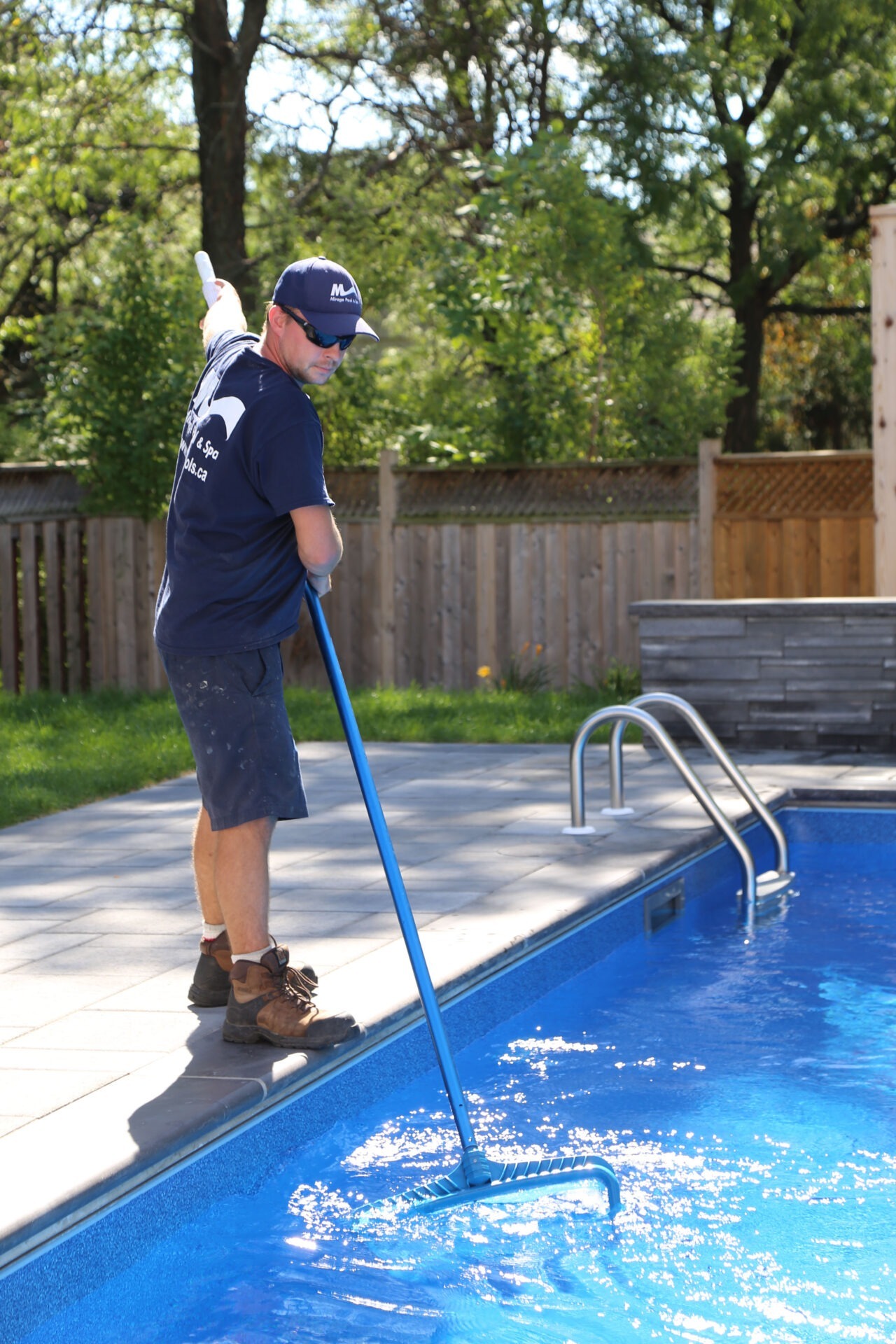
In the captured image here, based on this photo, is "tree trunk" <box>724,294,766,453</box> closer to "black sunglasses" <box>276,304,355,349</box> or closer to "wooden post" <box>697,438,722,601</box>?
"wooden post" <box>697,438,722,601</box>

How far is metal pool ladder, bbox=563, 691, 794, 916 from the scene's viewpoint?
5504mm

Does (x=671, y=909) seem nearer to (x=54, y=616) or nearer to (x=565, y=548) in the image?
(x=565, y=548)

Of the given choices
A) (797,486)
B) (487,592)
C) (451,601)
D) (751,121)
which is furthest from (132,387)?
(751,121)

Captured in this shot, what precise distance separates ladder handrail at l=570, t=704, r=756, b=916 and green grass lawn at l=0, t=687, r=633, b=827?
231cm

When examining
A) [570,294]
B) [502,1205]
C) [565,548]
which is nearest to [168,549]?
[502,1205]

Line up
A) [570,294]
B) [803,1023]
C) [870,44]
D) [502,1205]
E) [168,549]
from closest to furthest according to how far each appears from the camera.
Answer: [502,1205] < [168,549] < [803,1023] < [570,294] < [870,44]

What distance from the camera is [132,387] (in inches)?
450

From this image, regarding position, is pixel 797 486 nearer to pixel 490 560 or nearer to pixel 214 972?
pixel 490 560

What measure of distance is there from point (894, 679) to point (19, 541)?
619 centimetres

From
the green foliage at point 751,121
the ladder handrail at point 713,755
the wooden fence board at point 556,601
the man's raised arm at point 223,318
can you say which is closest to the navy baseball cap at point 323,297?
the man's raised arm at point 223,318

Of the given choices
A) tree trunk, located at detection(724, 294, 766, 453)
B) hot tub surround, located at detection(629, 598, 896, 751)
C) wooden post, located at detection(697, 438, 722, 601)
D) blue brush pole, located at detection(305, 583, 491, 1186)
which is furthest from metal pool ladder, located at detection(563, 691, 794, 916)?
tree trunk, located at detection(724, 294, 766, 453)

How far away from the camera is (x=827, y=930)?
5.66m

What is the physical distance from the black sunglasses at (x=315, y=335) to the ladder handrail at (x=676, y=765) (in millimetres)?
2296

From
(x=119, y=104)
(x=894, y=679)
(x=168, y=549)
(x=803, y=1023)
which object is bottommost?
(x=803, y=1023)
